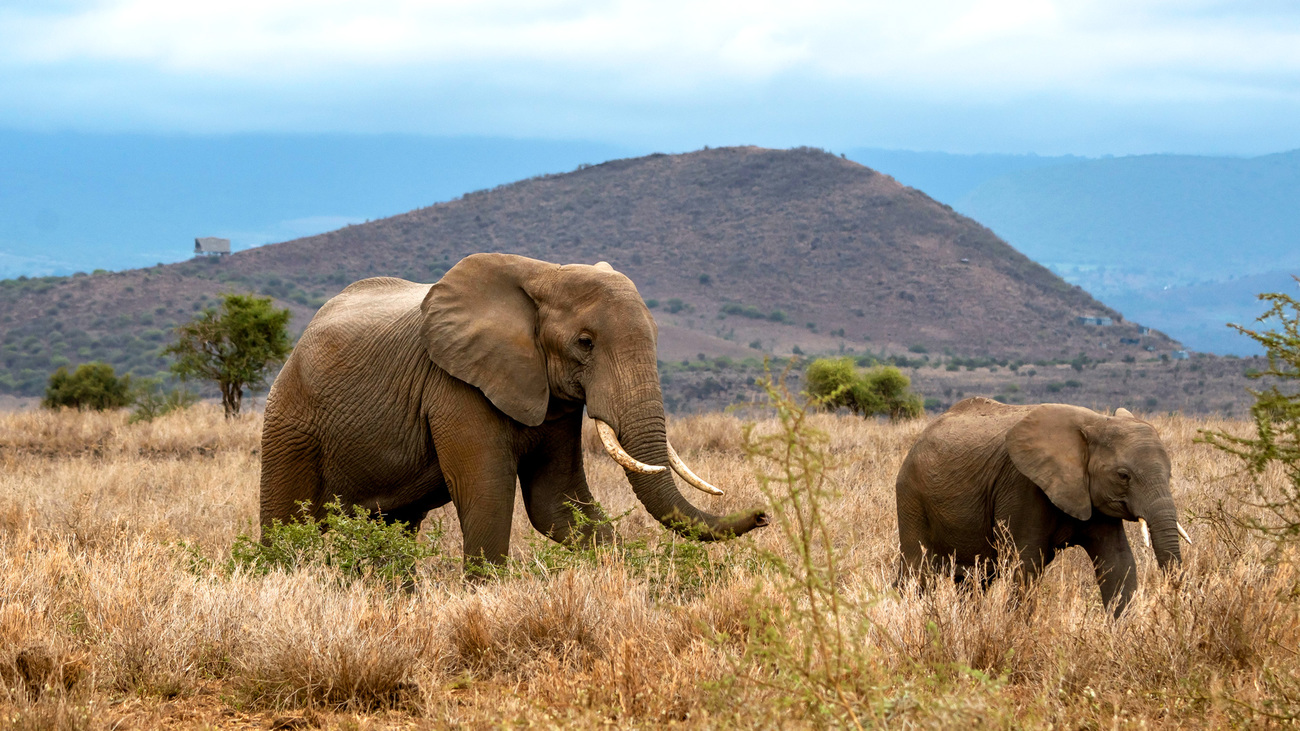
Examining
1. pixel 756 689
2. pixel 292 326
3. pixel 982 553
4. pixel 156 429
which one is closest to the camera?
pixel 756 689

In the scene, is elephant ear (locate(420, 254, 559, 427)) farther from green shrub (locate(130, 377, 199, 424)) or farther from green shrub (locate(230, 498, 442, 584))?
green shrub (locate(130, 377, 199, 424))

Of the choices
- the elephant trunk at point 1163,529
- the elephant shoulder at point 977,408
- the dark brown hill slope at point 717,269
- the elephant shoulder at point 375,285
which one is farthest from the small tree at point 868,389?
the dark brown hill slope at point 717,269

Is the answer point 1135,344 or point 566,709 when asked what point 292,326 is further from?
point 566,709

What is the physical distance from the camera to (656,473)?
22.3 feet

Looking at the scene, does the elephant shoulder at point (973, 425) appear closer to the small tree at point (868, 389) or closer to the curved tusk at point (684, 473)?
the curved tusk at point (684, 473)

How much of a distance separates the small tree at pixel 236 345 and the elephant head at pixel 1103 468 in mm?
15872

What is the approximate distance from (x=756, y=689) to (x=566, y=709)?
2.53 feet

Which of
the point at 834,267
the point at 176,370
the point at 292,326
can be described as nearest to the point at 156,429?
the point at 176,370

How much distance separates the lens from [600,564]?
6371 millimetres

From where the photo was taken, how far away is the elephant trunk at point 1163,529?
671 cm

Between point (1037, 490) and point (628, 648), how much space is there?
3.37m

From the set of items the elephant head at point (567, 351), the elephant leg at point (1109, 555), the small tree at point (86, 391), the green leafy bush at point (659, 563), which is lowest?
the small tree at point (86, 391)

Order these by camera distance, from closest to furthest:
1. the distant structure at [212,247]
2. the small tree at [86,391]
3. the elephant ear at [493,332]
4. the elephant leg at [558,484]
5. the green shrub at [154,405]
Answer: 1. the elephant ear at [493,332]
2. the elephant leg at [558,484]
3. the green shrub at [154,405]
4. the small tree at [86,391]
5. the distant structure at [212,247]

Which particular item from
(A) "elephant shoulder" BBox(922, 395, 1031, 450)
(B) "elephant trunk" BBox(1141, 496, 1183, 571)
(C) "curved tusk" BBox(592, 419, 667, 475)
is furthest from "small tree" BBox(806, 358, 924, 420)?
(C) "curved tusk" BBox(592, 419, 667, 475)
